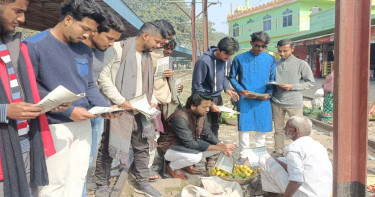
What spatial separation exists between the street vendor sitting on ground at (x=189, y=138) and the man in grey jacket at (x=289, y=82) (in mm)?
1227

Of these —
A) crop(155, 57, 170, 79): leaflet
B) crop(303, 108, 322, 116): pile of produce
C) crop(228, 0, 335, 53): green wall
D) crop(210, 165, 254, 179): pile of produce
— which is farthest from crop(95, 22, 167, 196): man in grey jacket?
crop(228, 0, 335, 53): green wall

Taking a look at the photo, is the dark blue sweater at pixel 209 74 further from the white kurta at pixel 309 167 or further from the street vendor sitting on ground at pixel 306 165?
the white kurta at pixel 309 167

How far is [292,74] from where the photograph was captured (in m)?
5.21

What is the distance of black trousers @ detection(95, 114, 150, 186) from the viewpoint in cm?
377

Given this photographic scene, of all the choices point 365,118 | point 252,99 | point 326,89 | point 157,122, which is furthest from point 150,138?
point 326,89

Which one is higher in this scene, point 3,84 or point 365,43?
point 365,43

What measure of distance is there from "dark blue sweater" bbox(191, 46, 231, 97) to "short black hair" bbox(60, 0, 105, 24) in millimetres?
2371

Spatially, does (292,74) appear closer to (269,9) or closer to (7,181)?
(7,181)

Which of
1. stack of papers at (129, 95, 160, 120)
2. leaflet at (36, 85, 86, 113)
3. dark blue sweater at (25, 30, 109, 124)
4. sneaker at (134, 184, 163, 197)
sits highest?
dark blue sweater at (25, 30, 109, 124)

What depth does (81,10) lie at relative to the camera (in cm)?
240

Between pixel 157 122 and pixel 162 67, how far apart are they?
2.19ft

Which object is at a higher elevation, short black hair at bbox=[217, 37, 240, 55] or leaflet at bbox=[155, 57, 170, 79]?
short black hair at bbox=[217, 37, 240, 55]

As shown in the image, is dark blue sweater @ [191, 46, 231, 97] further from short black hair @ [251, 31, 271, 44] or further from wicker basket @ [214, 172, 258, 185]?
wicker basket @ [214, 172, 258, 185]

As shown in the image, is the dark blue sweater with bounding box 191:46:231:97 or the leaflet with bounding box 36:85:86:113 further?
the dark blue sweater with bounding box 191:46:231:97
